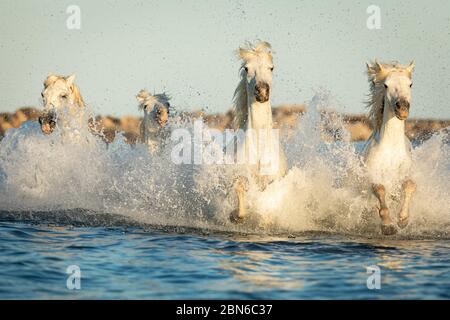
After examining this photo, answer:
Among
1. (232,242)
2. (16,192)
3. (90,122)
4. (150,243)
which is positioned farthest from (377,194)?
(16,192)

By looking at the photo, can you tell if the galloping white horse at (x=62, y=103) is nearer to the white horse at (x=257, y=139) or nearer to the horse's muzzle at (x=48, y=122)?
the horse's muzzle at (x=48, y=122)

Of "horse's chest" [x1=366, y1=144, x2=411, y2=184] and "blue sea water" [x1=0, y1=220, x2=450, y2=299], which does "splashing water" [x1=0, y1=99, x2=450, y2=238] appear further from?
"blue sea water" [x1=0, y1=220, x2=450, y2=299]

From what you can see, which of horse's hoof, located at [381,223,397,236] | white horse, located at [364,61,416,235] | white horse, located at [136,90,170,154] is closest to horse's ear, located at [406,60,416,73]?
white horse, located at [364,61,416,235]

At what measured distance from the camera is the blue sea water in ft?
25.7

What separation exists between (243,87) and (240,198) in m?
1.61

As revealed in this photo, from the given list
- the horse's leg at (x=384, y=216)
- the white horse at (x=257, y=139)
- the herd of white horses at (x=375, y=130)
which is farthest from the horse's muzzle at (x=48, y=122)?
the horse's leg at (x=384, y=216)

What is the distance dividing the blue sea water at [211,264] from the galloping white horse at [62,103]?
A: 3065 millimetres

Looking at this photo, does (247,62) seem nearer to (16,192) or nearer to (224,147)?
(224,147)

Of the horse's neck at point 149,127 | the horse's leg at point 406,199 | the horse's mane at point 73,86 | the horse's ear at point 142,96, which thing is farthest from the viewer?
the horse's ear at point 142,96

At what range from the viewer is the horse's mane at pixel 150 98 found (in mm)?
14930

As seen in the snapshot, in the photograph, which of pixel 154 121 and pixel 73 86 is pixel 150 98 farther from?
pixel 73 86

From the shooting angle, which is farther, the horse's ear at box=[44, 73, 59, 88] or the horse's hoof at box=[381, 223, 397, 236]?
the horse's ear at box=[44, 73, 59, 88]

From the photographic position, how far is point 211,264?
9.10 m

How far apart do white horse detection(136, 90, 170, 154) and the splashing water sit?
265 millimetres
